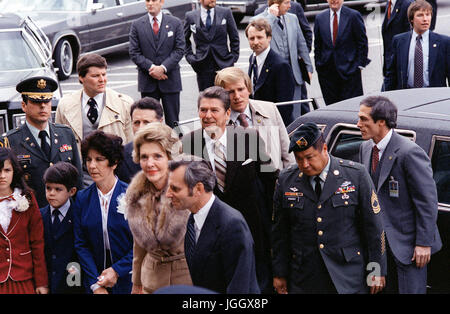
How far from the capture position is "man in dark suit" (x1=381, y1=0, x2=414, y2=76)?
12.4m

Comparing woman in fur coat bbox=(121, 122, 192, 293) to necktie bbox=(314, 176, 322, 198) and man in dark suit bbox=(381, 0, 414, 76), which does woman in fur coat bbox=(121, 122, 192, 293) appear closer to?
necktie bbox=(314, 176, 322, 198)

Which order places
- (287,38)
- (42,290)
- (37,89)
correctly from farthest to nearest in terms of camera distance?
(287,38)
(37,89)
(42,290)

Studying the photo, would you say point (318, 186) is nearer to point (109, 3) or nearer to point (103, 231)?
point (103, 231)

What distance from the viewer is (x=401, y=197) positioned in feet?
20.5

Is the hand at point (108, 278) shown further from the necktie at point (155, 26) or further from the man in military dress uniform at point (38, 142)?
the necktie at point (155, 26)

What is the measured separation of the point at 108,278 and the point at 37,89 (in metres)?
2.16

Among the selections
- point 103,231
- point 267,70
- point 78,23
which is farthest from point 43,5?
point 103,231

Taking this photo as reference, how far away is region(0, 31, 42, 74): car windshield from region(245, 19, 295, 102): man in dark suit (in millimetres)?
3575

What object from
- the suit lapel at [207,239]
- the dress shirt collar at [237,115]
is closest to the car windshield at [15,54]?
the dress shirt collar at [237,115]

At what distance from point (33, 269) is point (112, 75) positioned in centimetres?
1150

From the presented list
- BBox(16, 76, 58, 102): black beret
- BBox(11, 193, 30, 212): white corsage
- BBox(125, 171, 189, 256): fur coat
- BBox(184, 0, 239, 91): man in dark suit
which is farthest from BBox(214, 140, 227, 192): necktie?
BBox(184, 0, 239, 91): man in dark suit

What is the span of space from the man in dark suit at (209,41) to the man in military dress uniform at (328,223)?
6625 mm
